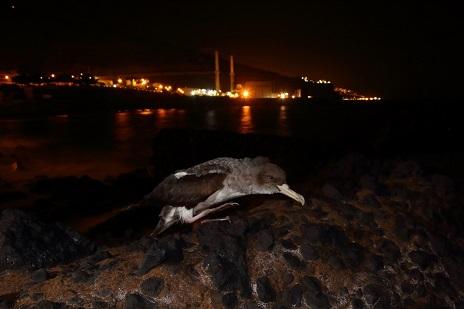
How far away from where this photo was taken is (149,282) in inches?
184

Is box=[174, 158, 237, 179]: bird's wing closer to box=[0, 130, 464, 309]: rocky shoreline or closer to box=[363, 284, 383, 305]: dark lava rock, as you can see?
box=[0, 130, 464, 309]: rocky shoreline

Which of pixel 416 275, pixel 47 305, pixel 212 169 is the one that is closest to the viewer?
pixel 47 305

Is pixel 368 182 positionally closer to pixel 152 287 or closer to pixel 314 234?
pixel 314 234

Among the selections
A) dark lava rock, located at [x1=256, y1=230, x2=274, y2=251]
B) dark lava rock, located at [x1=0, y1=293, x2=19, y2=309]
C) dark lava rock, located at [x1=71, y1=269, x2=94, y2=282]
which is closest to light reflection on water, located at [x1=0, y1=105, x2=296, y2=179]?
dark lava rock, located at [x1=256, y1=230, x2=274, y2=251]

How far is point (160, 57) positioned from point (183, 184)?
158 m

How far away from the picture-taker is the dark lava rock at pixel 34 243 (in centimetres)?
539

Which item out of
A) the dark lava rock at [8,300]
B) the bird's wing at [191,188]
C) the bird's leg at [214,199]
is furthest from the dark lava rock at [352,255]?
the dark lava rock at [8,300]

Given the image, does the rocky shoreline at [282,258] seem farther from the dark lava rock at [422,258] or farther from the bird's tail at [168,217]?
the bird's tail at [168,217]

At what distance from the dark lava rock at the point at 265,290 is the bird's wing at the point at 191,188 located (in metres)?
1.74

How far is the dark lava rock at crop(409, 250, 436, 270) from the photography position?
5648 mm

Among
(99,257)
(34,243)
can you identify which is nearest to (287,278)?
(99,257)

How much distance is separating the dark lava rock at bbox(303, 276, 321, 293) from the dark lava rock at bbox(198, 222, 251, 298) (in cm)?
75

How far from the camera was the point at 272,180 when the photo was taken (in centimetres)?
626

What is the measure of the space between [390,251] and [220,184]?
2.71 metres
